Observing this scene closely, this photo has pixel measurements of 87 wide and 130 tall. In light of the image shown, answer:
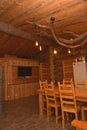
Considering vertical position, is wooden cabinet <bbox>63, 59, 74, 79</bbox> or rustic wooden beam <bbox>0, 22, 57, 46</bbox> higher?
rustic wooden beam <bbox>0, 22, 57, 46</bbox>

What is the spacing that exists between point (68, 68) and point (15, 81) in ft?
10.9

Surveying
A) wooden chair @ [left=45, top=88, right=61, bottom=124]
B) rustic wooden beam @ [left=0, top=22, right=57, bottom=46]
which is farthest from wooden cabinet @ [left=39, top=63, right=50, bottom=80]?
wooden chair @ [left=45, top=88, right=61, bottom=124]

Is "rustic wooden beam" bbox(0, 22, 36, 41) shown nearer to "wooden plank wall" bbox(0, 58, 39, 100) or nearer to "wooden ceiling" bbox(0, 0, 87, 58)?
"wooden ceiling" bbox(0, 0, 87, 58)

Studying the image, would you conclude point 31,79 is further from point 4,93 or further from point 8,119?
point 8,119

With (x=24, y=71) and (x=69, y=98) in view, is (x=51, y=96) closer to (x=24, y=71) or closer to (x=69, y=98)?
(x=69, y=98)

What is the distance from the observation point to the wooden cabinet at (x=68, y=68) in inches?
331

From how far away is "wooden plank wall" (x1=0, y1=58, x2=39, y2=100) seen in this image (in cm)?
782

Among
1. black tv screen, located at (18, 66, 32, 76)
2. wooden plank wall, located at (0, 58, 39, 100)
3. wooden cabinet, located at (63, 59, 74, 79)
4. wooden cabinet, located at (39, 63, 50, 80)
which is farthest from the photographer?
wooden cabinet, located at (39, 63, 50, 80)

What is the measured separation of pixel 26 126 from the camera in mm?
3787

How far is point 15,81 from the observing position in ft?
27.5

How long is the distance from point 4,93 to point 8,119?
11.5 ft

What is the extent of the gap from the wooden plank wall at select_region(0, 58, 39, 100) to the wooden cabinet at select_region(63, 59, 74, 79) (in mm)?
2048

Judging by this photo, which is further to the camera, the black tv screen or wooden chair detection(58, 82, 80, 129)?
the black tv screen

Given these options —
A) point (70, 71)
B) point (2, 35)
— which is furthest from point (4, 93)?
point (70, 71)
